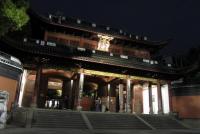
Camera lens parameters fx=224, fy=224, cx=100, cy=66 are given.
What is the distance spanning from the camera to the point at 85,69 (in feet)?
65.6

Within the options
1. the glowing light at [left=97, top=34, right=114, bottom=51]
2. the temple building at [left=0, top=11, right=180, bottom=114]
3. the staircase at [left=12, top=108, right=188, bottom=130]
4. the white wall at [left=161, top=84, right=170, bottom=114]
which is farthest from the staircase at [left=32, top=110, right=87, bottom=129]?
the white wall at [left=161, top=84, right=170, bottom=114]

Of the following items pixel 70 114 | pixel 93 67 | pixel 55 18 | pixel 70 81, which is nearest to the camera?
pixel 70 114

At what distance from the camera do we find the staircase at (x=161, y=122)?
57.3 feet

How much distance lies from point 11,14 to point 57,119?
7.28 meters

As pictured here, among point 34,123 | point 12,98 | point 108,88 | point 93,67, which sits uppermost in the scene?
point 93,67

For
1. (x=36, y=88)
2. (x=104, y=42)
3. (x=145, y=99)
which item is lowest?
(x=145, y=99)

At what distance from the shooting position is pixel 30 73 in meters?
20.2

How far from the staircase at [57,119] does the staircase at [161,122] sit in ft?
18.6

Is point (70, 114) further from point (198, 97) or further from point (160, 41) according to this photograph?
point (160, 41)

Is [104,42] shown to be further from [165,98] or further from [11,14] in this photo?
[11,14]

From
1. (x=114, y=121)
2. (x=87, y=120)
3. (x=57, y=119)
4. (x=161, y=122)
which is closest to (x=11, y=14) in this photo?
(x=57, y=119)

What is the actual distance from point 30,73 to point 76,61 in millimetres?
4487

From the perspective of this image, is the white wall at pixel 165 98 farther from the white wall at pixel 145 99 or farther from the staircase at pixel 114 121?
the staircase at pixel 114 121

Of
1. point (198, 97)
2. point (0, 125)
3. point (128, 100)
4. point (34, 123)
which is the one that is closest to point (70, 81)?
point (128, 100)
